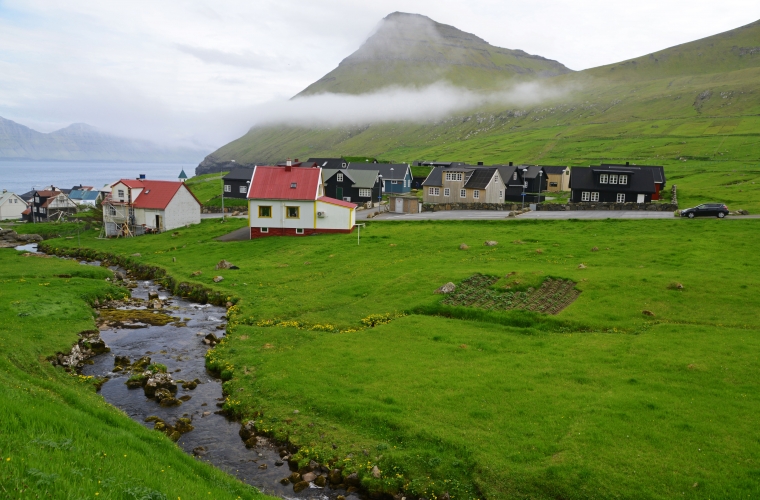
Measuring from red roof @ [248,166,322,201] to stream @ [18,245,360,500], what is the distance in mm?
25575

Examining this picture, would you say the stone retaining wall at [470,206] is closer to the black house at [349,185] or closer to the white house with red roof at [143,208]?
the black house at [349,185]

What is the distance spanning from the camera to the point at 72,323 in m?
35.4

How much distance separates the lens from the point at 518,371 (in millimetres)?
26375

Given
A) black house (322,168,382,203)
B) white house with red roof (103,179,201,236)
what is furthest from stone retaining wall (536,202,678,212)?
white house with red roof (103,179,201,236)

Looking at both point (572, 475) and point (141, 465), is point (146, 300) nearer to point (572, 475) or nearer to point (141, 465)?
point (141, 465)

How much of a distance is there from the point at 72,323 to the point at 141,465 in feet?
84.5

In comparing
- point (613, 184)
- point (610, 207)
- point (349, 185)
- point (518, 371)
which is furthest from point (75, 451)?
point (349, 185)

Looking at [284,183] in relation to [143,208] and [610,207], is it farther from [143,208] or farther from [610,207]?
[610,207]

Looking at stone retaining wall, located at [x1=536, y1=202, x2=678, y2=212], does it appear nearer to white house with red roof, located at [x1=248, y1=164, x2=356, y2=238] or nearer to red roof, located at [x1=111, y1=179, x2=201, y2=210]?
white house with red roof, located at [x1=248, y1=164, x2=356, y2=238]

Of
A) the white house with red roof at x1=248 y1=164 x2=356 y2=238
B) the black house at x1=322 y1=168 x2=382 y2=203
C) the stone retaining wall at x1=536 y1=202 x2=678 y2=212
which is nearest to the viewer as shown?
the white house with red roof at x1=248 y1=164 x2=356 y2=238

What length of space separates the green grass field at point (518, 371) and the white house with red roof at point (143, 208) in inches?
1383

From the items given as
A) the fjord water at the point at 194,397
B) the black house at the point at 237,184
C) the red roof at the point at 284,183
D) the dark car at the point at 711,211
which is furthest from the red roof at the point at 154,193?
the dark car at the point at 711,211

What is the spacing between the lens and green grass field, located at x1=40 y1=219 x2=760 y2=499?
18984 millimetres

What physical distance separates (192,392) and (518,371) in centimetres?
1666
